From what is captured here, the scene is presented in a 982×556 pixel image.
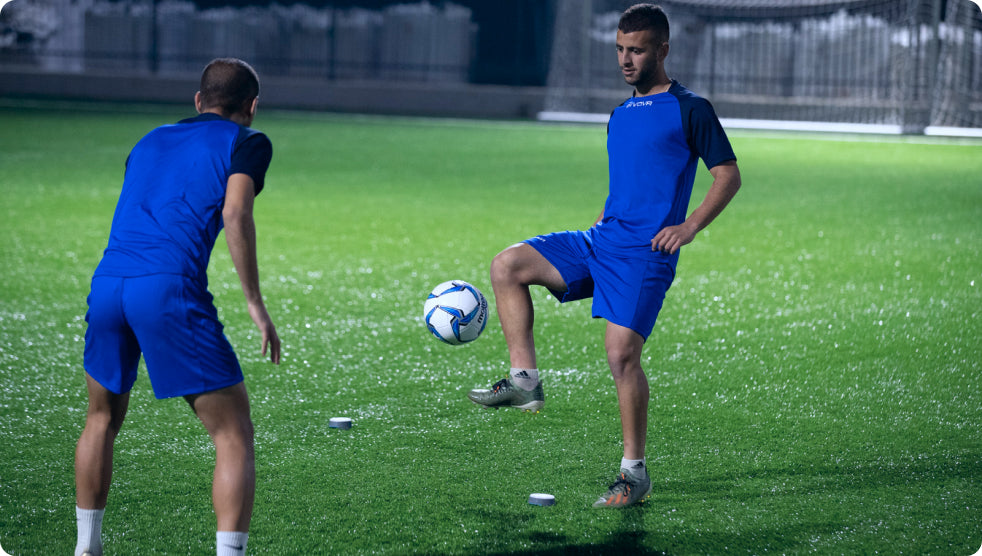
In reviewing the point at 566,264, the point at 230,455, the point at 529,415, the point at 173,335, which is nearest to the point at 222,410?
the point at 230,455

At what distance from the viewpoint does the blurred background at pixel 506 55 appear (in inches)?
967

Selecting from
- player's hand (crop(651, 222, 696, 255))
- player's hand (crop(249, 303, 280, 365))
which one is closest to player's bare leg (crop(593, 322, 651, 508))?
player's hand (crop(651, 222, 696, 255))

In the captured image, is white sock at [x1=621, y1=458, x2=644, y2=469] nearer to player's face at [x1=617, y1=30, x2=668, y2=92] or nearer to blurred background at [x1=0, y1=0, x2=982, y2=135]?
player's face at [x1=617, y1=30, x2=668, y2=92]

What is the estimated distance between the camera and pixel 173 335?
3.11 m

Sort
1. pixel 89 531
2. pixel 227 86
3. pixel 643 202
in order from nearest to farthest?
pixel 227 86 → pixel 89 531 → pixel 643 202

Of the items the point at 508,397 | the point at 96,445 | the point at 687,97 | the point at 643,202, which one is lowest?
the point at 508,397

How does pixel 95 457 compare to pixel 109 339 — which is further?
pixel 95 457

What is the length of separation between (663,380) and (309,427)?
1973 millimetres

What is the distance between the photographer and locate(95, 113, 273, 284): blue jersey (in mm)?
3143

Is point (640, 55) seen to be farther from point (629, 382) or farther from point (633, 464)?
point (633, 464)

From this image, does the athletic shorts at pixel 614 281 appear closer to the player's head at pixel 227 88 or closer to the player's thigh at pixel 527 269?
the player's thigh at pixel 527 269

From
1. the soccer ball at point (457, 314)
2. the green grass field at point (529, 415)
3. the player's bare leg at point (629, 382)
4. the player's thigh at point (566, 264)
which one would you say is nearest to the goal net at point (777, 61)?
the green grass field at point (529, 415)

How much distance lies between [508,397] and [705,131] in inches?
53.1

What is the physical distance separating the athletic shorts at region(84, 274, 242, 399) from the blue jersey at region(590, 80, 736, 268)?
170 cm
